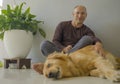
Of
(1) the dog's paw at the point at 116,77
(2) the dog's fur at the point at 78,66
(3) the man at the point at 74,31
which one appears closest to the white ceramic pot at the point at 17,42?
(3) the man at the point at 74,31

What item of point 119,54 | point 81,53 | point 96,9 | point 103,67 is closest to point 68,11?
point 96,9

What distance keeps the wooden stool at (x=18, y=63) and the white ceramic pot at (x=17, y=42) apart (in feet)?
0.27

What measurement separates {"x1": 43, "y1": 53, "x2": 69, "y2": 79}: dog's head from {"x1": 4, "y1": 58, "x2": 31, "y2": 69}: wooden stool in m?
1.38

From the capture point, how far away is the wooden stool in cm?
330

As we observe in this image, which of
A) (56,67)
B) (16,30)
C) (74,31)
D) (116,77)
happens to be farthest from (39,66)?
(16,30)

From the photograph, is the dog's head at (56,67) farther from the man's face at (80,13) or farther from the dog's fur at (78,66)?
the man's face at (80,13)

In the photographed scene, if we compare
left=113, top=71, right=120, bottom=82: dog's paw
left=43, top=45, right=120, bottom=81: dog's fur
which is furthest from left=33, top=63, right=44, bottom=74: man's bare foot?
left=113, top=71, right=120, bottom=82: dog's paw

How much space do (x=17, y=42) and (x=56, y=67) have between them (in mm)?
1625

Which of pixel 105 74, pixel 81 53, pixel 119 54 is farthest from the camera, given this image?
pixel 119 54

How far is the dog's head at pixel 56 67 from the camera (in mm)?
1830

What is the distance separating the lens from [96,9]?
11.3 ft

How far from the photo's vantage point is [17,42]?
336cm

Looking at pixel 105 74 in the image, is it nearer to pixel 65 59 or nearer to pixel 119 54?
pixel 65 59

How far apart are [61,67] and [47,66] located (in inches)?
4.6
